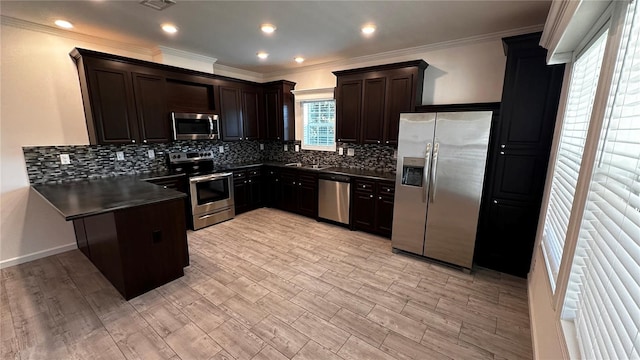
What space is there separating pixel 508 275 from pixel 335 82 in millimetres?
3739

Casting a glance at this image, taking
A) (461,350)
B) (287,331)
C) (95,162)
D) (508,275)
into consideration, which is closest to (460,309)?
(461,350)

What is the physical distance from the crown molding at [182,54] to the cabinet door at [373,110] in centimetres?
262

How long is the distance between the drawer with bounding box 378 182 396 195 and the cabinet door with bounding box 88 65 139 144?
3474 mm

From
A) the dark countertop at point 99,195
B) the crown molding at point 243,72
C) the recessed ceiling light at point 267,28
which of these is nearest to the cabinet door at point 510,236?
the recessed ceiling light at point 267,28

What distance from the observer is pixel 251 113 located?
508 cm

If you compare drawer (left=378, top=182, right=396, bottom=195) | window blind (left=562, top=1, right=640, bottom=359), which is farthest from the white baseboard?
window blind (left=562, top=1, right=640, bottom=359)

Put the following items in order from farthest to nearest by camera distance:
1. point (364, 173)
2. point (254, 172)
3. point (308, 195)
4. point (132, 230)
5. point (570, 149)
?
point (254, 172) < point (308, 195) < point (364, 173) < point (132, 230) < point (570, 149)

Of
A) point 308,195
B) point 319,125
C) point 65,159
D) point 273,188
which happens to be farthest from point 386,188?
point 65,159

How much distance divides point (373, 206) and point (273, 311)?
2.13m

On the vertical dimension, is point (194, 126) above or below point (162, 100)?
below

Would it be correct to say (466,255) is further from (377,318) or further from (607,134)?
(607,134)

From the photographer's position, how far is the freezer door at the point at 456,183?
2721mm

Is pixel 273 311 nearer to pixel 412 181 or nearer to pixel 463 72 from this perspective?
pixel 412 181

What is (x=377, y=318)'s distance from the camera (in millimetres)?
2248
